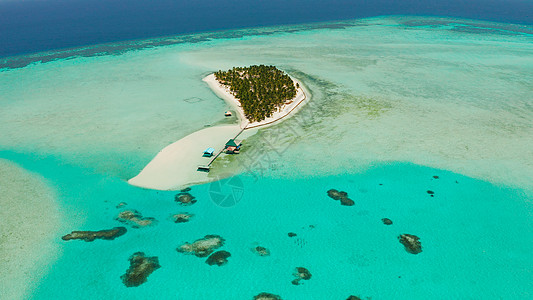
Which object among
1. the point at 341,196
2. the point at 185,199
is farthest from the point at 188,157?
the point at 341,196

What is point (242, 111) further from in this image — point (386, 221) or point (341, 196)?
point (386, 221)

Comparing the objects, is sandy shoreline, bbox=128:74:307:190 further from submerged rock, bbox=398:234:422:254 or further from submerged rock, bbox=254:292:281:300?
submerged rock, bbox=398:234:422:254

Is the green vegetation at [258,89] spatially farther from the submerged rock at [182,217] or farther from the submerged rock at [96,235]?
the submerged rock at [96,235]

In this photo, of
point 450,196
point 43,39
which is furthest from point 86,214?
point 43,39

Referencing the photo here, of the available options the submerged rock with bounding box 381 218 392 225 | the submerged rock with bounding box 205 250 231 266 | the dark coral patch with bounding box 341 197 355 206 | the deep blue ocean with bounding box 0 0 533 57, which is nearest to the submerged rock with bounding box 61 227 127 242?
the submerged rock with bounding box 205 250 231 266

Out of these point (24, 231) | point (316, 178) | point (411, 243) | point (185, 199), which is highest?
point (316, 178)

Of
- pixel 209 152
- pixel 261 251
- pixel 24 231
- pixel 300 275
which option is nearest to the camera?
pixel 300 275
